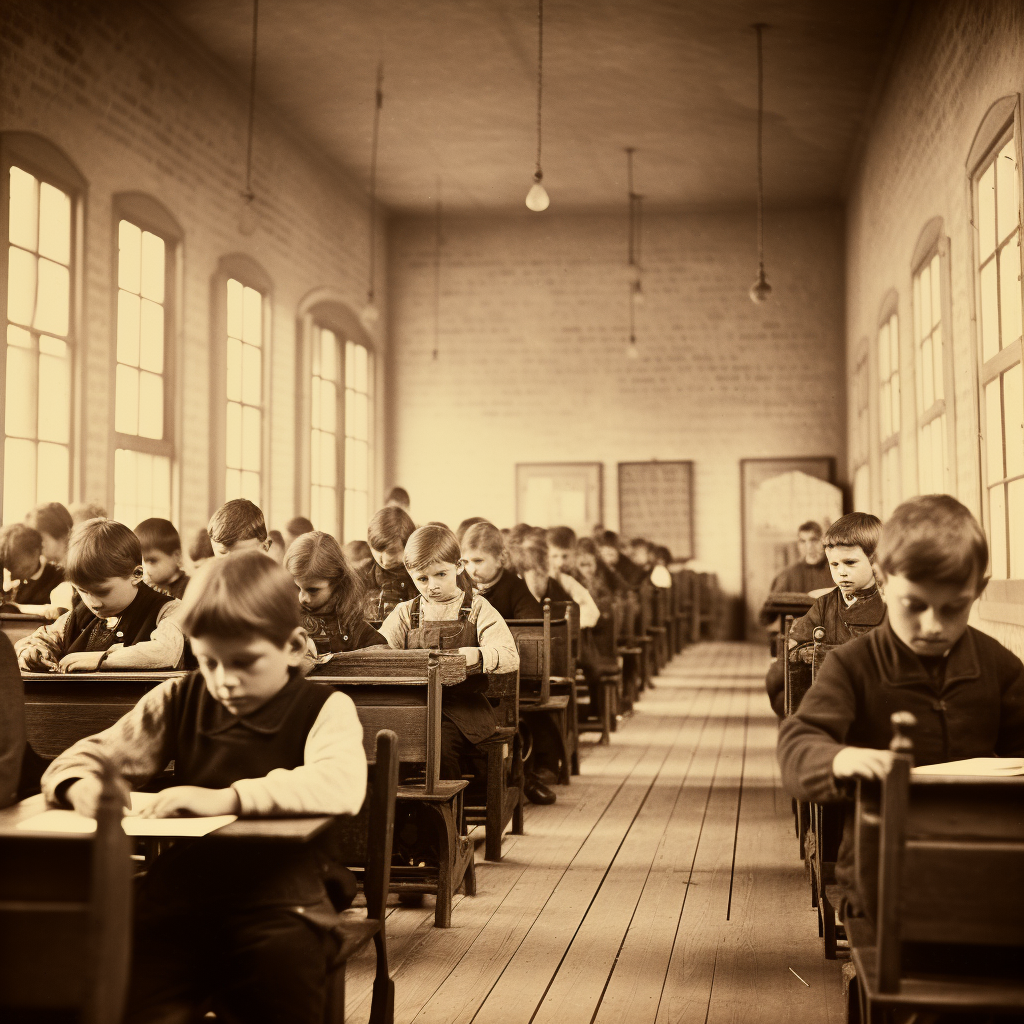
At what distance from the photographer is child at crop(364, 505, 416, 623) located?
5.99 meters

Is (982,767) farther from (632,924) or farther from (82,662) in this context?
(82,662)

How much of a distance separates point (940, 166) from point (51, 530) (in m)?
6.31

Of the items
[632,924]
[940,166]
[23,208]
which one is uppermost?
[940,166]

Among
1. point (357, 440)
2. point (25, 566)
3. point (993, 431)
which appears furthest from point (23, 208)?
point (357, 440)

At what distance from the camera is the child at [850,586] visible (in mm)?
4297

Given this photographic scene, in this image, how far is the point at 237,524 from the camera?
4.65m

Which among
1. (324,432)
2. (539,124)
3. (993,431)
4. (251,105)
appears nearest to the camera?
(993,431)

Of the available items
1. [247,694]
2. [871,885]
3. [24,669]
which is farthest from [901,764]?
[24,669]

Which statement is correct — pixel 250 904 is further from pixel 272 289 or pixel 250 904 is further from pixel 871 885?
pixel 272 289

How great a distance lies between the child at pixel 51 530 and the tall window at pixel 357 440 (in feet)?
27.5

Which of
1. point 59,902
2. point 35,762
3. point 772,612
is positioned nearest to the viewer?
point 59,902

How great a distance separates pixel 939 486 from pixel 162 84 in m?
6.98

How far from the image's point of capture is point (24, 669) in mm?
3656

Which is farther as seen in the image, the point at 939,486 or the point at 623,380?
the point at 623,380
